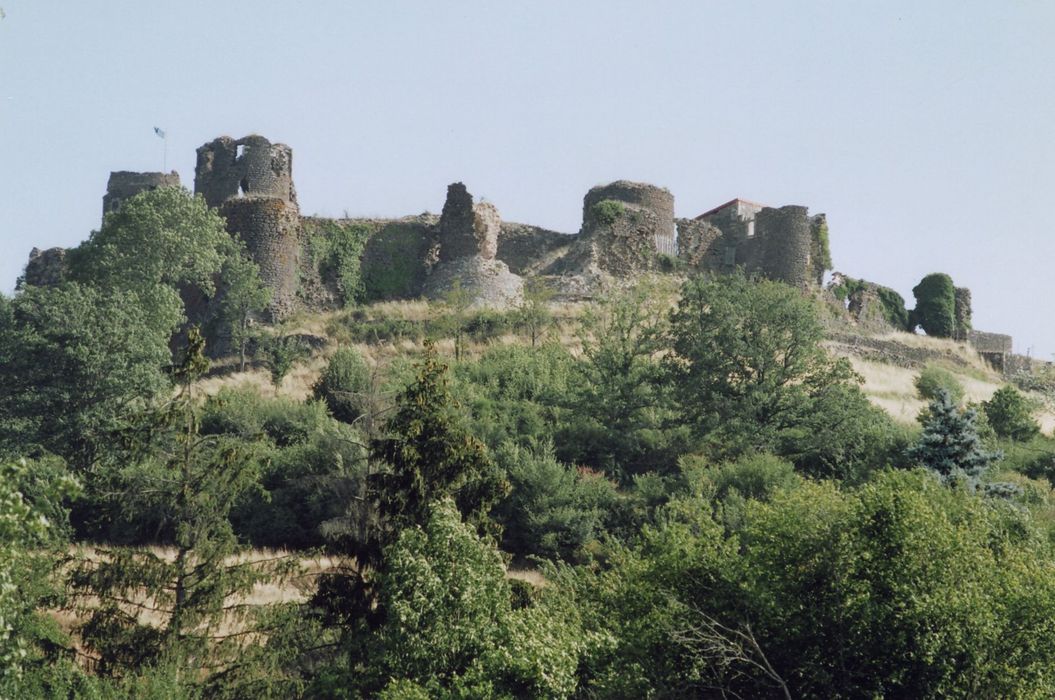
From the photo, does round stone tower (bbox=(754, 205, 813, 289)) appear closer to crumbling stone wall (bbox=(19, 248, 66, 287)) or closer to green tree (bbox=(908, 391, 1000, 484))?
green tree (bbox=(908, 391, 1000, 484))

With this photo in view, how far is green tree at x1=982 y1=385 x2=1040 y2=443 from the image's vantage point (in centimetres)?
3878

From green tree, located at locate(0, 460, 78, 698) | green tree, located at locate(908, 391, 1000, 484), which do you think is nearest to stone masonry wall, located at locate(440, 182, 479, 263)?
green tree, located at locate(908, 391, 1000, 484)

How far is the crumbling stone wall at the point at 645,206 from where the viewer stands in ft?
164

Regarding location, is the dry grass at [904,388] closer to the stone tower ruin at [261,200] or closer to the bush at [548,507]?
the bush at [548,507]

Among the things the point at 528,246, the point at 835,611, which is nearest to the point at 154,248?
the point at 528,246

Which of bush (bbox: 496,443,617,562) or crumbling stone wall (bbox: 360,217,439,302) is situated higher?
crumbling stone wall (bbox: 360,217,439,302)

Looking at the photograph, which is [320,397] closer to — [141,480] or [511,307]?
[511,307]

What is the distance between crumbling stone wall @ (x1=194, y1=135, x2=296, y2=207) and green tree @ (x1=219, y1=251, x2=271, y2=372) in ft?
16.0

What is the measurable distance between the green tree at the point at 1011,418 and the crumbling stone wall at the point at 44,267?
30.0 meters

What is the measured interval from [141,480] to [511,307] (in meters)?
24.3

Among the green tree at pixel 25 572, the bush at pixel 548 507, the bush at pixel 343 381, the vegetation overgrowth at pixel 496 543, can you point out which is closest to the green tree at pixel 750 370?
the vegetation overgrowth at pixel 496 543

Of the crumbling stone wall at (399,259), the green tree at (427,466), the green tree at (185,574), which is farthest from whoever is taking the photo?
the crumbling stone wall at (399,259)

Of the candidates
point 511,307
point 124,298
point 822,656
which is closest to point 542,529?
point 822,656

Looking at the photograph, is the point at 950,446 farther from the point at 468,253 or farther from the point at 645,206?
the point at 645,206
